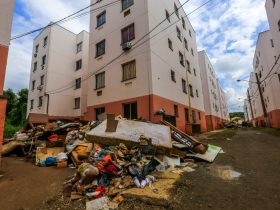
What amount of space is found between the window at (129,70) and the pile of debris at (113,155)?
19.0 feet

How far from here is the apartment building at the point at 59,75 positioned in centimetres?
2044

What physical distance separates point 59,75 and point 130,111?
1415 centimetres

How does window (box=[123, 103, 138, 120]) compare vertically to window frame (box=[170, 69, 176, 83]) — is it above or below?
below

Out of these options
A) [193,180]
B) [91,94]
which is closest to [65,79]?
[91,94]

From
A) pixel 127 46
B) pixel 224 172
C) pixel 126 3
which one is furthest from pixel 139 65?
pixel 224 172

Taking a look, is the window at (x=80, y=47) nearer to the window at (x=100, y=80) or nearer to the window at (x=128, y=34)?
the window at (x=100, y=80)

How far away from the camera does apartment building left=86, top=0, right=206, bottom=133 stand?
38.6 feet

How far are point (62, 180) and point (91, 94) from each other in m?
10.8

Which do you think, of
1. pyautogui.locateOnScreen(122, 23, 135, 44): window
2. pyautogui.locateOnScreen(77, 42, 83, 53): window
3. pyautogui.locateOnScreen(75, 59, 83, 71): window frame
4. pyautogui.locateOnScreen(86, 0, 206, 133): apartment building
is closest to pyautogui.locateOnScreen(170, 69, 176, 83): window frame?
pyautogui.locateOnScreen(86, 0, 206, 133): apartment building

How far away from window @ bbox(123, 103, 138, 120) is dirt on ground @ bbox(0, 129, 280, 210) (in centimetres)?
Result: 671

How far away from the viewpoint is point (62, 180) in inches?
190

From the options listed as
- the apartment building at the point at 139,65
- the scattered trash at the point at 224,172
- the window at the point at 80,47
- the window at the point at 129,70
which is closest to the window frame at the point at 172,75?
the apartment building at the point at 139,65

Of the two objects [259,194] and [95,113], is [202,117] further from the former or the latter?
[259,194]

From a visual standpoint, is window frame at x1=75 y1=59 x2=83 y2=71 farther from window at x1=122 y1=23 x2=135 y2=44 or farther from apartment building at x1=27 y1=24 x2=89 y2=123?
window at x1=122 y1=23 x2=135 y2=44
